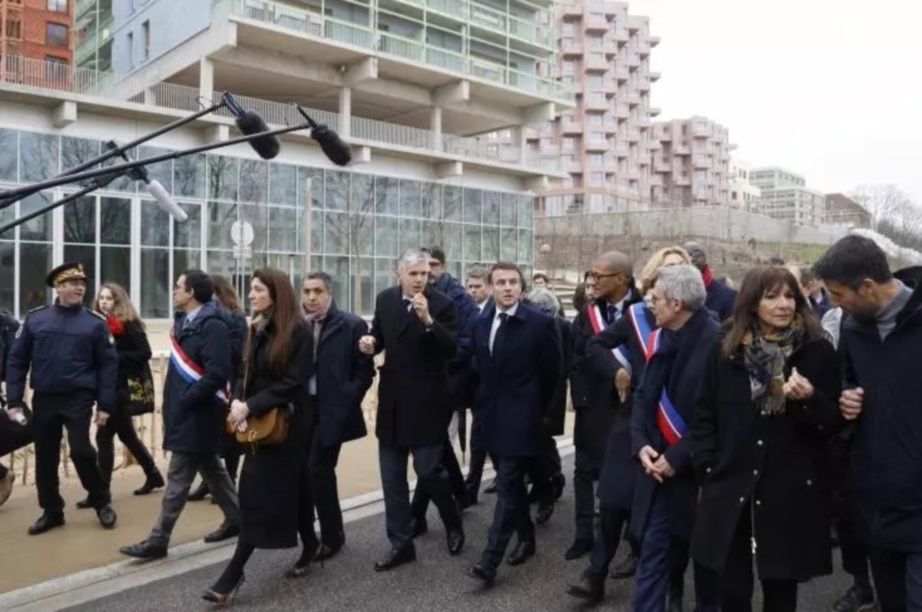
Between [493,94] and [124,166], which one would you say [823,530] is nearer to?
[124,166]

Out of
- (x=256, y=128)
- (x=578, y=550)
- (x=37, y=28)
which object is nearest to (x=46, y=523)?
(x=256, y=128)

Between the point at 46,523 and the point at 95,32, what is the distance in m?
36.6

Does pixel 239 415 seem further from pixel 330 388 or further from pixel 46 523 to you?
pixel 46 523

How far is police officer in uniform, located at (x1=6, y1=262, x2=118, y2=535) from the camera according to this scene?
5.83 metres

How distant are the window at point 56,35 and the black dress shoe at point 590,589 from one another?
73.9 metres

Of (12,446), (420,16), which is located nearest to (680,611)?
(12,446)

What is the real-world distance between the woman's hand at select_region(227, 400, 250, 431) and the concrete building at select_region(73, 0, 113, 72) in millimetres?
34337

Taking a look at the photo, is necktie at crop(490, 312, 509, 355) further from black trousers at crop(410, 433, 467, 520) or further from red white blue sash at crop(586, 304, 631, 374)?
black trousers at crop(410, 433, 467, 520)

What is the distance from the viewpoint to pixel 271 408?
4.64 metres

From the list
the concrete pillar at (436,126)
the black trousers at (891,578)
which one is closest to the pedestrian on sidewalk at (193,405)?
the black trousers at (891,578)

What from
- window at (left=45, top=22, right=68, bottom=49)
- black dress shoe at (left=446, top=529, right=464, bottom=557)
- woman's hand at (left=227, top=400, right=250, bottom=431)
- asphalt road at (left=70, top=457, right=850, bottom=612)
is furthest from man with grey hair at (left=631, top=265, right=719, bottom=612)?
window at (left=45, top=22, right=68, bottom=49)

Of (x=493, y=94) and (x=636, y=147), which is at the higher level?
(x=636, y=147)

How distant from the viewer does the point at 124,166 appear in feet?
13.1

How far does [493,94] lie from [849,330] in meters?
35.3
